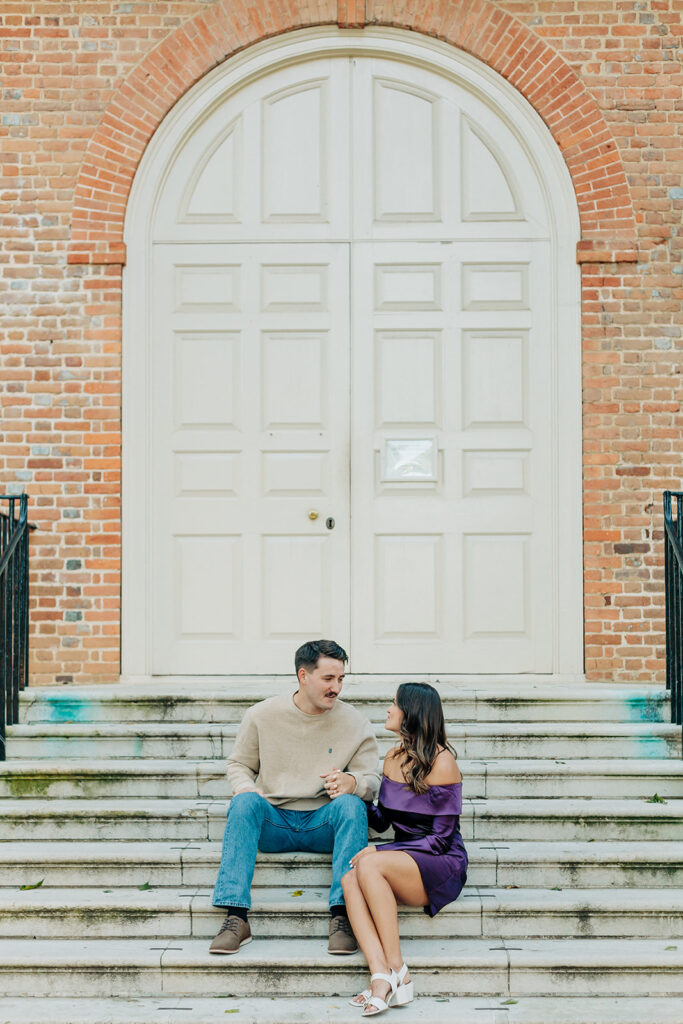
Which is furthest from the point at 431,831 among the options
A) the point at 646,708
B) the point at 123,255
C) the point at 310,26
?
the point at 310,26

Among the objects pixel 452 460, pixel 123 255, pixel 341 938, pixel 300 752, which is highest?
pixel 123 255

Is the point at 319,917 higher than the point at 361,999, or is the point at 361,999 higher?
the point at 319,917

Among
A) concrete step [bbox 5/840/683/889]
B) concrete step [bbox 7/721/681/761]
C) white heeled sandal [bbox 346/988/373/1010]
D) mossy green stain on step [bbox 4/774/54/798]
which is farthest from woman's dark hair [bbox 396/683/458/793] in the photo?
mossy green stain on step [bbox 4/774/54/798]

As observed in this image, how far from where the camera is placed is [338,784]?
475 cm

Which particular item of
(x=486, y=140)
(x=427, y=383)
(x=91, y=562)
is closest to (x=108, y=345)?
(x=91, y=562)

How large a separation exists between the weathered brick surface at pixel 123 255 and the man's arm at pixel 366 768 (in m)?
2.09

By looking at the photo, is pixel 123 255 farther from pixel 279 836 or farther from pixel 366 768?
pixel 279 836

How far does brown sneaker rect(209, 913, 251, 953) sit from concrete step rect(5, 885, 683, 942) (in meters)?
0.15

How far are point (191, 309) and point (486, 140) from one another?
2.11 metres

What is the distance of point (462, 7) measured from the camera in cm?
671

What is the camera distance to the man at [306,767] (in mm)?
4691

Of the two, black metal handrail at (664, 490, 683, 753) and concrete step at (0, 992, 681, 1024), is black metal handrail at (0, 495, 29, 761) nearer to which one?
concrete step at (0, 992, 681, 1024)

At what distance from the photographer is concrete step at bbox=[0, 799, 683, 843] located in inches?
204

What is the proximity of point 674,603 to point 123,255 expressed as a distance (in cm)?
380
